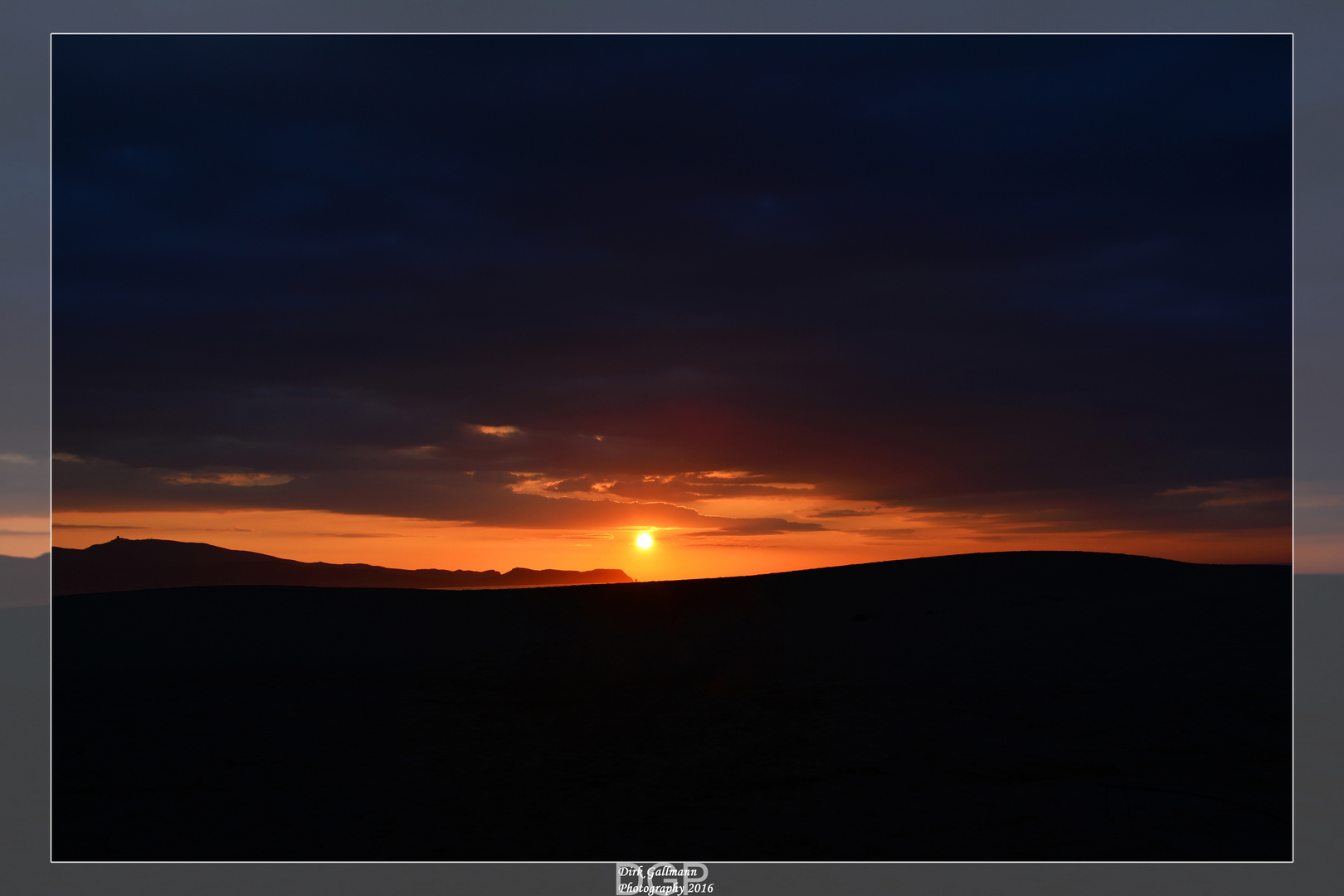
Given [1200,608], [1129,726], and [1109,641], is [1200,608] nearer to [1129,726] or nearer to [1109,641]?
[1109,641]

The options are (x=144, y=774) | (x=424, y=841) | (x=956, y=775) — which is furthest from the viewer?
(x=144, y=774)

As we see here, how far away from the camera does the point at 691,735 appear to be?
744 cm

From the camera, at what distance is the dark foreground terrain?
17.8 ft

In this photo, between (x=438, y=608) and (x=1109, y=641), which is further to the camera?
(x=438, y=608)

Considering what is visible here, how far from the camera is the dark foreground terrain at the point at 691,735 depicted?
5434 millimetres

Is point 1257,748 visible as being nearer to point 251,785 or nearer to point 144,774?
point 251,785

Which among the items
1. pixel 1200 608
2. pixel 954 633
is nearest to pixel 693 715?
pixel 954 633
